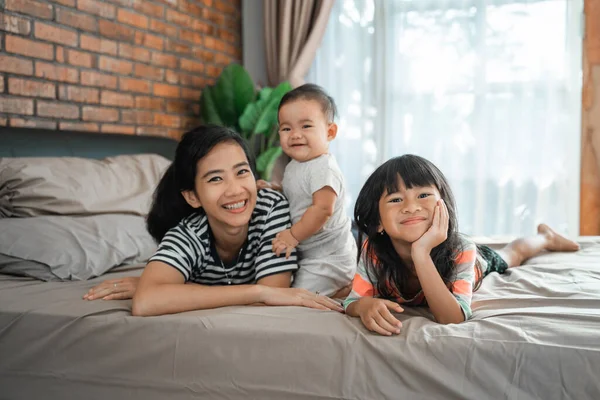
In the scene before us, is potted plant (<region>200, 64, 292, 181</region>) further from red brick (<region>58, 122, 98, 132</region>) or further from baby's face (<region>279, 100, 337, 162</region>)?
baby's face (<region>279, 100, 337, 162</region>)

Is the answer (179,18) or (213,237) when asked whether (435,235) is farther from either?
(179,18)

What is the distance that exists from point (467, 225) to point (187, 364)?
117 inches

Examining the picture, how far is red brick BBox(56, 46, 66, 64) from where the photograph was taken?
277 centimetres

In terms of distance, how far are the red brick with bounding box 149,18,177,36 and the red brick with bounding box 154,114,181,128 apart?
508 millimetres

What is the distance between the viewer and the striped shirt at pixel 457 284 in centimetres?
143

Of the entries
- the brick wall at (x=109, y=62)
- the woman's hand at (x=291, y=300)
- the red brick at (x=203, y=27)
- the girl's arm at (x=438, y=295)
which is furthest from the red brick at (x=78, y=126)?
the girl's arm at (x=438, y=295)

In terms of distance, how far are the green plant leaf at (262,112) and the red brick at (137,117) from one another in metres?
0.59

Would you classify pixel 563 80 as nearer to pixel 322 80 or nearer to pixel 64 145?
pixel 322 80

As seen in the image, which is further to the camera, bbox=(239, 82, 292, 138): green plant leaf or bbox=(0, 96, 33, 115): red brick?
bbox=(239, 82, 292, 138): green plant leaf

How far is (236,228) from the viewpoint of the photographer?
1.71 metres

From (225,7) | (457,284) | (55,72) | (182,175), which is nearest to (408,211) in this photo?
(457,284)

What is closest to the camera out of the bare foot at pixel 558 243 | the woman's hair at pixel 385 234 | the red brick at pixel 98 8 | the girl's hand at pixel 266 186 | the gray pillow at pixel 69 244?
the woman's hair at pixel 385 234

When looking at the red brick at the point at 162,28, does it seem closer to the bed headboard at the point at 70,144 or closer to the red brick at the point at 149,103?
the red brick at the point at 149,103

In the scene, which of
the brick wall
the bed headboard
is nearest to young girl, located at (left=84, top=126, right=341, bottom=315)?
the bed headboard
